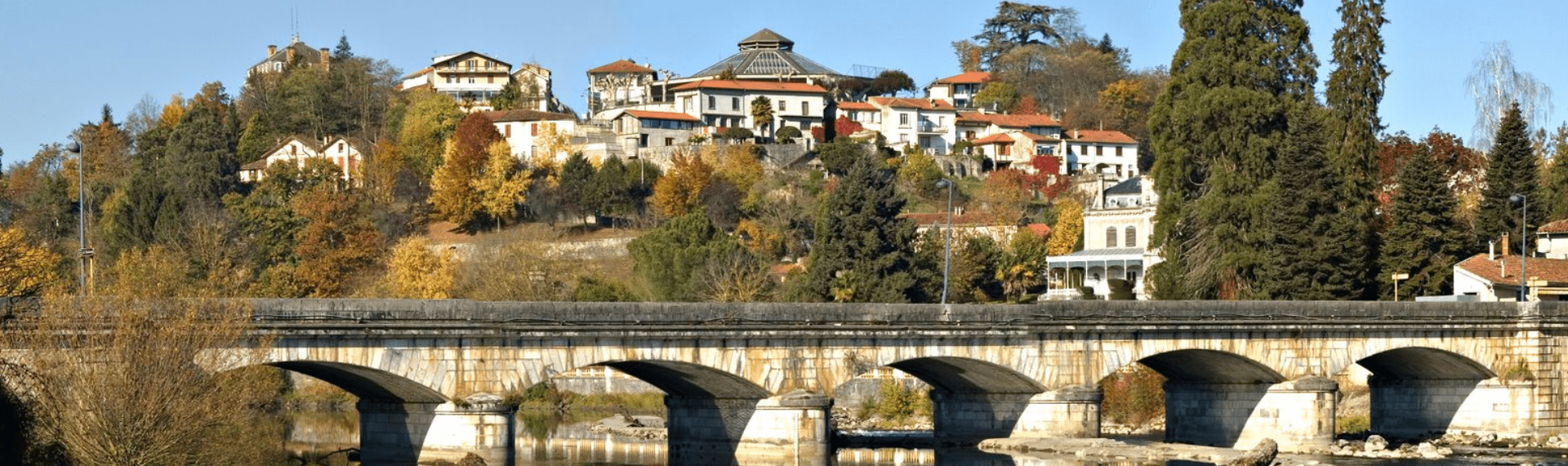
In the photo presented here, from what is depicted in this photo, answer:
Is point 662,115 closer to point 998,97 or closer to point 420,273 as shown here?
point 998,97

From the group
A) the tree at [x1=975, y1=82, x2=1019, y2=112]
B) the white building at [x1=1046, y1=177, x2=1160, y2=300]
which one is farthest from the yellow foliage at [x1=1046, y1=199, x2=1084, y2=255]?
the tree at [x1=975, y1=82, x2=1019, y2=112]

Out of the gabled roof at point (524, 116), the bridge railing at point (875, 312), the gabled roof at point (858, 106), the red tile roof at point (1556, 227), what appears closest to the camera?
the bridge railing at point (875, 312)

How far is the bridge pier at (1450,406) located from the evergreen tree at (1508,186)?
1539 centimetres

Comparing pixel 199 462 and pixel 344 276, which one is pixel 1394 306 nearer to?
pixel 199 462

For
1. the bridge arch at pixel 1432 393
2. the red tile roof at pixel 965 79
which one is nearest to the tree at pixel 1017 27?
the red tile roof at pixel 965 79

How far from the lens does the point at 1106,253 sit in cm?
10319

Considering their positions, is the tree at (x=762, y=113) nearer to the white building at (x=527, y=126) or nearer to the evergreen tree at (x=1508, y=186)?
the white building at (x=527, y=126)

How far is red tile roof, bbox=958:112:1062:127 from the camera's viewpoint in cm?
14312

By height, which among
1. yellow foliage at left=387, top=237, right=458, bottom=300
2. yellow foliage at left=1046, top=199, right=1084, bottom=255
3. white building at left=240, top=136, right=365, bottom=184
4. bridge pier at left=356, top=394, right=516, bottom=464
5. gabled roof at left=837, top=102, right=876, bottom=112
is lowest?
bridge pier at left=356, top=394, right=516, bottom=464

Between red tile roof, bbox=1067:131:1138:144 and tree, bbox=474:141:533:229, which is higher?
red tile roof, bbox=1067:131:1138:144

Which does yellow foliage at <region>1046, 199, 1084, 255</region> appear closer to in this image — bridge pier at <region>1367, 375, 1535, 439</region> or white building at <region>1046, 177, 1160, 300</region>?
white building at <region>1046, 177, 1160, 300</region>

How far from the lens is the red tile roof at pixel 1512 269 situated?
221 feet

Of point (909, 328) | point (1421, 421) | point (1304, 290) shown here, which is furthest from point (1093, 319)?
point (1304, 290)

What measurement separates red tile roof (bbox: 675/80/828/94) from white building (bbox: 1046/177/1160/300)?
37719mm
